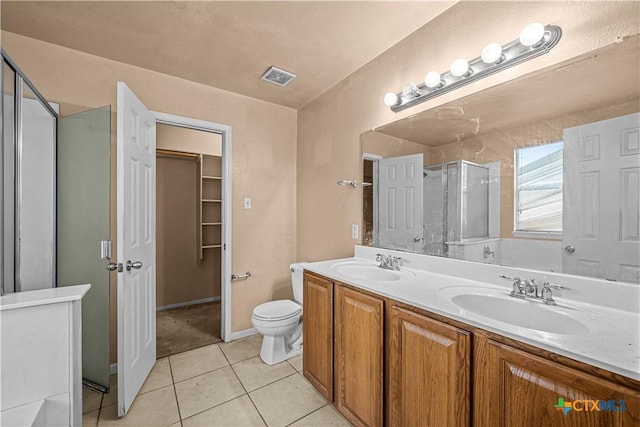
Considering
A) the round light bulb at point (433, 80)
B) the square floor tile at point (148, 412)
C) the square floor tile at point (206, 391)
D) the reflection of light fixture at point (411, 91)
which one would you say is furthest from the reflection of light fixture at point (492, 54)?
the square floor tile at point (148, 412)

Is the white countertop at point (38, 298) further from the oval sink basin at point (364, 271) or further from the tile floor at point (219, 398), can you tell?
the oval sink basin at point (364, 271)

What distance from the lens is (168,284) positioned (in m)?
3.38

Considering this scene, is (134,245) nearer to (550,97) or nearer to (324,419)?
(324,419)

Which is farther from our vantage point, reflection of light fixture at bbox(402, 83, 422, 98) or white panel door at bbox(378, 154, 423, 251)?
white panel door at bbox(378, 154, 423, 251)

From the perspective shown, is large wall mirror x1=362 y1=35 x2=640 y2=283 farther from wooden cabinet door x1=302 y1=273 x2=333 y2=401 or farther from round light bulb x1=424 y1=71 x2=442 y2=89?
wooden cabinet door x1=302 y1=273 x2=333 y2=401

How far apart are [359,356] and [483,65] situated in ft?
5.29

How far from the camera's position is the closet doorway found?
3.26m

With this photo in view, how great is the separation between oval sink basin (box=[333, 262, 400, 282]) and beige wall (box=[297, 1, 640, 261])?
357 mm

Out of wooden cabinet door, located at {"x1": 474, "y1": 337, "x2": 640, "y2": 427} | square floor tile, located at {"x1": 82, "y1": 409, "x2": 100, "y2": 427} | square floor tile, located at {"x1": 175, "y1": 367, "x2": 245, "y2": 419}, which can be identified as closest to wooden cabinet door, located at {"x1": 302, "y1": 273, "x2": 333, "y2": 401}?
square floor tile, located at {"x1": 175, "y1": 367, "x2": 245, "y2": 419}

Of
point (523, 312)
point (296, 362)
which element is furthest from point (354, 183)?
point (296, 362)

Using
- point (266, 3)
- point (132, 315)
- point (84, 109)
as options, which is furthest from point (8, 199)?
point (266, 3)

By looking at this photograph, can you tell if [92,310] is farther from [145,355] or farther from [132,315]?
[145,355]

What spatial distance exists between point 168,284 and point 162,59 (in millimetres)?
2513

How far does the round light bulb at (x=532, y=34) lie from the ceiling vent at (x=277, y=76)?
1.62 meters
